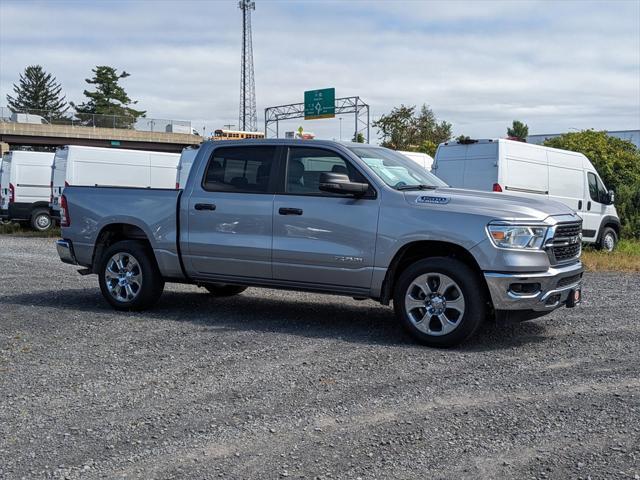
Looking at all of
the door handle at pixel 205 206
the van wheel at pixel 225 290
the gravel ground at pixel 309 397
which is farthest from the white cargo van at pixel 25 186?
the door handle at pixel 205 206

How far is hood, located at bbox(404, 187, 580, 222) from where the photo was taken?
22.6 ft

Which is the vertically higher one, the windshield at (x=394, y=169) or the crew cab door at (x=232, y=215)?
the windshield at (x=394, y=169)

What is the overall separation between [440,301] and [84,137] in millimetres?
57173

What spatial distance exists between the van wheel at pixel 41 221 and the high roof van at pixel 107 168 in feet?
7.03

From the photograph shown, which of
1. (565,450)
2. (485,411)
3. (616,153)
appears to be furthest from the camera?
(616,153)

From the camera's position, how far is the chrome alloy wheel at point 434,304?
6.95 metres

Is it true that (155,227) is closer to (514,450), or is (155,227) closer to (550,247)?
(550,247)

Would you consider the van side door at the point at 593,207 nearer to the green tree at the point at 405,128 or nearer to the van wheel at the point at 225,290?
the van wheel at the point at 225,290

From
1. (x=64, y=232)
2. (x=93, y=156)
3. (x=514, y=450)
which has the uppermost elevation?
(x=93, y=156)

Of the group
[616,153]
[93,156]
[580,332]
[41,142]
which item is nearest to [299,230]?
[580,332]

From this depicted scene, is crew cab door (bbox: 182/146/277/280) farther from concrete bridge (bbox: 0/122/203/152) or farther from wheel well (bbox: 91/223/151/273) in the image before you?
concrete bridge (bbox: 0/122/203/152)

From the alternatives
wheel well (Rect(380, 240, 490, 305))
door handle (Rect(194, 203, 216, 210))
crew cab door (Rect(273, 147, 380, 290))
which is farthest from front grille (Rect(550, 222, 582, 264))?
door handle (Rect(194, 203, 216, 210))

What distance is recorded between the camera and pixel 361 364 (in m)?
6.35

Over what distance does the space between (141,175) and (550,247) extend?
54.9 ft
